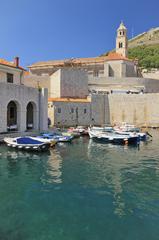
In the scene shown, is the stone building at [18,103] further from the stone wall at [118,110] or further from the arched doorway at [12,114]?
the stone wall at [118,110]

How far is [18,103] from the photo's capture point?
30656 millimetres

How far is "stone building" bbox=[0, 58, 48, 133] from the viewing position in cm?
2875

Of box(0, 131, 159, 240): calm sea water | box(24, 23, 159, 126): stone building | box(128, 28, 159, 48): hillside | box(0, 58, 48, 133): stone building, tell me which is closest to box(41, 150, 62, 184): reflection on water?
box(0, 131, 159, 240): calm sea water

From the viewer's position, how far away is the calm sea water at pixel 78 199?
9.09 metres

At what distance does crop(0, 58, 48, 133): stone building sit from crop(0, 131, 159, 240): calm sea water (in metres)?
9.38

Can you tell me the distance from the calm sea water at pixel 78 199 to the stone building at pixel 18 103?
30.8 ft

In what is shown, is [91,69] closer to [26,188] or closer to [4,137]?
[4,137]

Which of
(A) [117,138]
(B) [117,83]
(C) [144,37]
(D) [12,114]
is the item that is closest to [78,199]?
(A) [117,138]

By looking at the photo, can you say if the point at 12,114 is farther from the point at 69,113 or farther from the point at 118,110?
the point at 118,110

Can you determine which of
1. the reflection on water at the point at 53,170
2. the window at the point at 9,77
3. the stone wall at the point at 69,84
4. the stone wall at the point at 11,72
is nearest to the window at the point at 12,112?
the stone wall at the point at 11,72

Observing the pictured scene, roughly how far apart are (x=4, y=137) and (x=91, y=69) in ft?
134

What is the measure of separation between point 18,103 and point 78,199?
20615 millimetres

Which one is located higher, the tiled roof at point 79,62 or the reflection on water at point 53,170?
the tiled roof at point 79,62

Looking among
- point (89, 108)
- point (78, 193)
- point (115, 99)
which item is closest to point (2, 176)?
point (78, 193)
